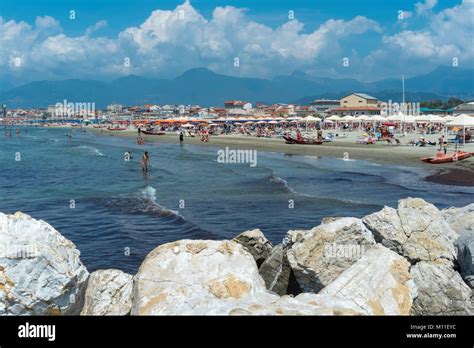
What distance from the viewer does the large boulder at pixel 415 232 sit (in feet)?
27.9

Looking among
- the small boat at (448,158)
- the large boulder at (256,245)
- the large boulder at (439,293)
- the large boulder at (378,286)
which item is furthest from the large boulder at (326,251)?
the small boat at (448,158)

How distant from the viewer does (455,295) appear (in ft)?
24.6

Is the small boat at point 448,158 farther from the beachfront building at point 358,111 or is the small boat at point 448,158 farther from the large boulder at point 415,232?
the beachfront building at point 358,111

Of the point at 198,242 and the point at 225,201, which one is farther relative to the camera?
the point at 225,201

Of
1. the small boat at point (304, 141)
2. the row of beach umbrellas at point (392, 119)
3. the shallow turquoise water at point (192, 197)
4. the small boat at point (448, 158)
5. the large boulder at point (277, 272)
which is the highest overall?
the row of beach umbrellas at point (392, 119)

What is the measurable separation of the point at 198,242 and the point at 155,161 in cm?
3877

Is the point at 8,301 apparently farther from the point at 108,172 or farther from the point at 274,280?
the point at 108,172

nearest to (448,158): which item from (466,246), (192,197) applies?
(192,197)

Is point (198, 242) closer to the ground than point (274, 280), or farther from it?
farther from it

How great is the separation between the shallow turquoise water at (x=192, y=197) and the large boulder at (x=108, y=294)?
5158mm

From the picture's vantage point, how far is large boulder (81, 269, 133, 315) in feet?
22.5

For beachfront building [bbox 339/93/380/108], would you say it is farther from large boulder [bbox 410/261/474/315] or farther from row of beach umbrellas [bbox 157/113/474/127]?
large boulder [bbox 410/261/474/315]

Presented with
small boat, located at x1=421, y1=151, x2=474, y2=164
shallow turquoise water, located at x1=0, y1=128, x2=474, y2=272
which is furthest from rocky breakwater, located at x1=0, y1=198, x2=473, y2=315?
small boat, located at x1=421, y1=151, x2=474, y2=164
